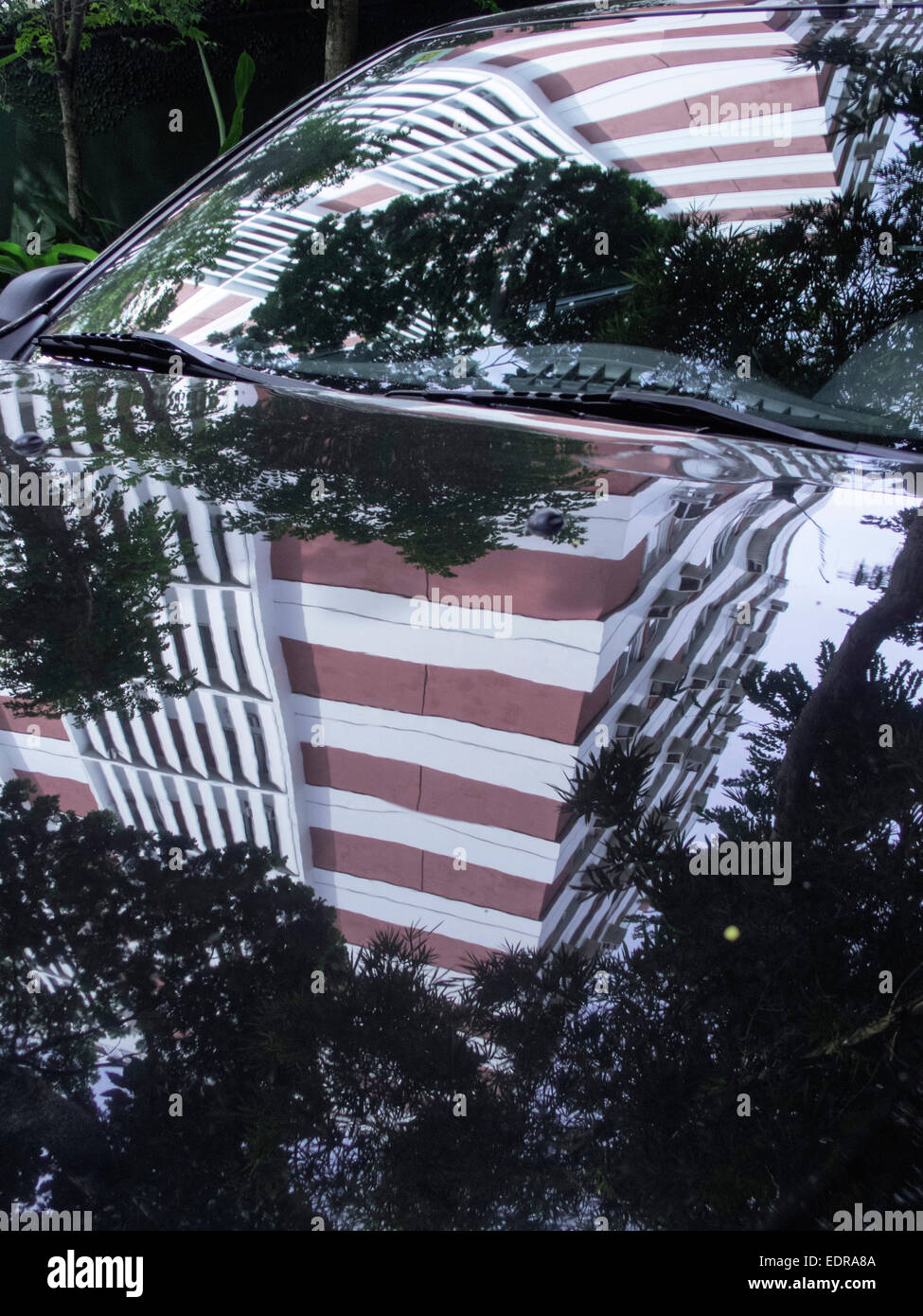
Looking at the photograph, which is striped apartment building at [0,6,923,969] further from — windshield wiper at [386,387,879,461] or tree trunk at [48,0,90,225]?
tree trunk at [48,0,90,225]

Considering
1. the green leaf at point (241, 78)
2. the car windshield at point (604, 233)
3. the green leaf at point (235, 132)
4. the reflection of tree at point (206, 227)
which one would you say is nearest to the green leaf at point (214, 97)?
the green leaf at point (235, 132)

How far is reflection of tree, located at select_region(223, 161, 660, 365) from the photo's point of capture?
4.64ft

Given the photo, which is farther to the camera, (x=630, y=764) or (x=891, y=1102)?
(x=630, y=764)

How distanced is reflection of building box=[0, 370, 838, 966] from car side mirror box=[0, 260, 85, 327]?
1.07 m

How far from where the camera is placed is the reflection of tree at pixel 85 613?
0.84 metres

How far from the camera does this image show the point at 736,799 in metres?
0.72

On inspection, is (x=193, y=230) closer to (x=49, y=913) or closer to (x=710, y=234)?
(x=710, y=234)

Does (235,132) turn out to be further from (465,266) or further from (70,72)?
(465,266)

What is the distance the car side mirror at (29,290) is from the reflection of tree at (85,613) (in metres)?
1.00

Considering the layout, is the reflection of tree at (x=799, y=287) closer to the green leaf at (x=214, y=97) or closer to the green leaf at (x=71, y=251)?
the green leaf at (x=71, y=251)

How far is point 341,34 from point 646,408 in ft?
14.3

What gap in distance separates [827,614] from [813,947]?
324 millimetres
